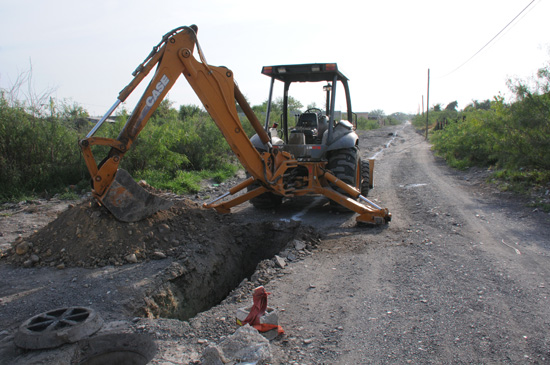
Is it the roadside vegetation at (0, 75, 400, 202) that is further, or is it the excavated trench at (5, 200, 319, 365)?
the roadside vegetation at (0, 75, 400, 202)

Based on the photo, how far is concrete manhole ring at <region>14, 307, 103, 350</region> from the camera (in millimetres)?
3016

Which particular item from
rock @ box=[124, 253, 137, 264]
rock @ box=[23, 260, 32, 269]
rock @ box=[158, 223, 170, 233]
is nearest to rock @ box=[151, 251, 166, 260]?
rock @ box=[124, 253, 137, 264]

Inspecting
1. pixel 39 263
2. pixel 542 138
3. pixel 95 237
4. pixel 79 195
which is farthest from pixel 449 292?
pixel 79 195

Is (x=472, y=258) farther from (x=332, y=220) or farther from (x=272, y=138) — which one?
(x=272, y=138)

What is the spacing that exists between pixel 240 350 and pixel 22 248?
3527mm

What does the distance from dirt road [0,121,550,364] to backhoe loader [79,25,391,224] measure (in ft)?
1.83

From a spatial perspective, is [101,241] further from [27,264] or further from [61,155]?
[61,155]

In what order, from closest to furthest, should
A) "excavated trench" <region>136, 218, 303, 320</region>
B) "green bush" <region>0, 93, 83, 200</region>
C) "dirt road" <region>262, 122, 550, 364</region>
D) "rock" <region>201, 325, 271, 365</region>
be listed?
"rock" <region>201, 325, 271, 365</region>, "dirt road" <region>262, 122, 550, 364</region>, "excavated trench" <region>136, 218, 303, 320</region>, "green bush" <region>0, 93, 83, 200</region>

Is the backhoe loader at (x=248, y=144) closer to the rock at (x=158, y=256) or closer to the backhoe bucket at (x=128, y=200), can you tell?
the backhoe bucket at (x=128, y=200)

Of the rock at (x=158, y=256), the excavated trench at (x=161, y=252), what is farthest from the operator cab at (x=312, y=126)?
the rock at (x=158, y=256)

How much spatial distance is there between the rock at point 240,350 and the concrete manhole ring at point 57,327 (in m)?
1.09

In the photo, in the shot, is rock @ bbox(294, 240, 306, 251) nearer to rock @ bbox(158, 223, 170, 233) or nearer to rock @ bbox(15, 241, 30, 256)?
rock @ bbox(158, 223, 170, 233)

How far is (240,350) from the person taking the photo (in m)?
2.82

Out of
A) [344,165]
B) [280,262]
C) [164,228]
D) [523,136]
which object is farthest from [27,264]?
[523,136]
